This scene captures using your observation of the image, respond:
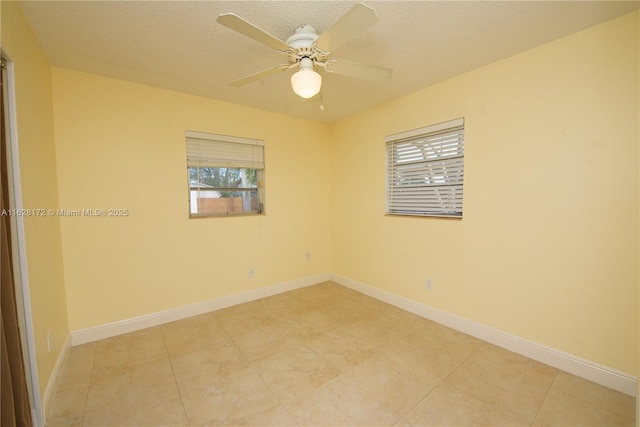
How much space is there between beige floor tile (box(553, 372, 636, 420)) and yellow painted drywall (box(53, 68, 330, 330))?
2894 millimetres

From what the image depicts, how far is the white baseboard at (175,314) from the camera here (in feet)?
7.91

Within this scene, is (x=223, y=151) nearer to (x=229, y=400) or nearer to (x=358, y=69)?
(x=358, y=69)

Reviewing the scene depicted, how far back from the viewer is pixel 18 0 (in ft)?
4.86

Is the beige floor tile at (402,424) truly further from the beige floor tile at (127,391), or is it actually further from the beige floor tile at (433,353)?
the beige floor tile at (127,391)

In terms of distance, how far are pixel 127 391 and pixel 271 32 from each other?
8.60ft

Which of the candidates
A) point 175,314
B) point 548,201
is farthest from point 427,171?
point 175,314

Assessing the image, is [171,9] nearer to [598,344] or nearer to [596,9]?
[596,9]

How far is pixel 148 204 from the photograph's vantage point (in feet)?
8.74

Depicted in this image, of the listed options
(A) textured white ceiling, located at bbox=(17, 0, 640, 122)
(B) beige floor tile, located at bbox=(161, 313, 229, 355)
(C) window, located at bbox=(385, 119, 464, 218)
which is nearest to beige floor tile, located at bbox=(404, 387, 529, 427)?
(C) window, located at bbox=(385, 119, 464, 218)

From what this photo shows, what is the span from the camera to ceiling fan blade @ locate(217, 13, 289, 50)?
3.96 feet

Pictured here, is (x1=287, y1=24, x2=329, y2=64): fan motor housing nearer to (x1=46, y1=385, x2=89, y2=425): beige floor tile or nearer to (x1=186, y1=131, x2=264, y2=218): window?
(x1=186, y1=131, x2=264, y2=218): window

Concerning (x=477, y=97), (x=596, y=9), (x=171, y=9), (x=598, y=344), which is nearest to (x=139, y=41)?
(x=171, y=9)

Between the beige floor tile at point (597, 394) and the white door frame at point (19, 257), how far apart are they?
10.6 feet

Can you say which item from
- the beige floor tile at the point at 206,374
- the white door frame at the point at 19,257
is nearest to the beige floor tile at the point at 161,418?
the beige floor tile at the point at 206,374
